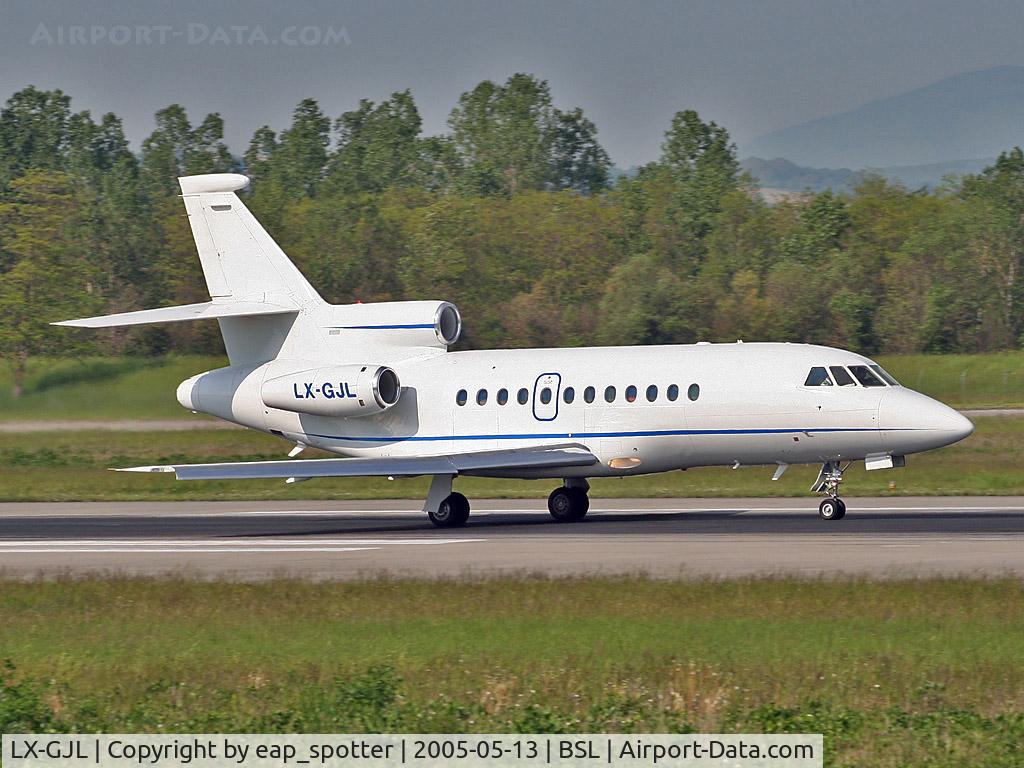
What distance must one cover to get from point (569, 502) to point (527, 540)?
480 centimetres

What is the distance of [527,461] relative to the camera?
3005cm

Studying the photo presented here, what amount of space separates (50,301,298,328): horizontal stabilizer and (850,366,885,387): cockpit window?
12.2 metres

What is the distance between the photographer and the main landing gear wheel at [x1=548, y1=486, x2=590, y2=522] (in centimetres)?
3159

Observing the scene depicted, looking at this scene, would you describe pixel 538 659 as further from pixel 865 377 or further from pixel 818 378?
pixel 865 377

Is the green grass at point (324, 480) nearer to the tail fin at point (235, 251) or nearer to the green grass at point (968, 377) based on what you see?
the green grass at point (968, 377)

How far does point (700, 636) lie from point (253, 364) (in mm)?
20269

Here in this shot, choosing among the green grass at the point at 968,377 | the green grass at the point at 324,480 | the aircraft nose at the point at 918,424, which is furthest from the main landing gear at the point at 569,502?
the green grass at the point at 968,377

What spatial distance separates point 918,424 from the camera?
93.0ft

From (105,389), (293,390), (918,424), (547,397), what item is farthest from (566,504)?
(105,389)

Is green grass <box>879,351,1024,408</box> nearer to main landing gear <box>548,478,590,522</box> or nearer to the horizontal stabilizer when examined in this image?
main landing gear <box>548,478,590,522</box>

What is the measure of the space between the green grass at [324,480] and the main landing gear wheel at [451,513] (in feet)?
27.5

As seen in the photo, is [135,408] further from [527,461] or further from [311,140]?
[311,140]

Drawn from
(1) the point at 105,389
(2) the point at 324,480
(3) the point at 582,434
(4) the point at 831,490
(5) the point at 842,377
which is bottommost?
(2) the point at 324,480

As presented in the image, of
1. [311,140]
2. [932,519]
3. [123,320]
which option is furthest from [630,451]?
[311,140]
